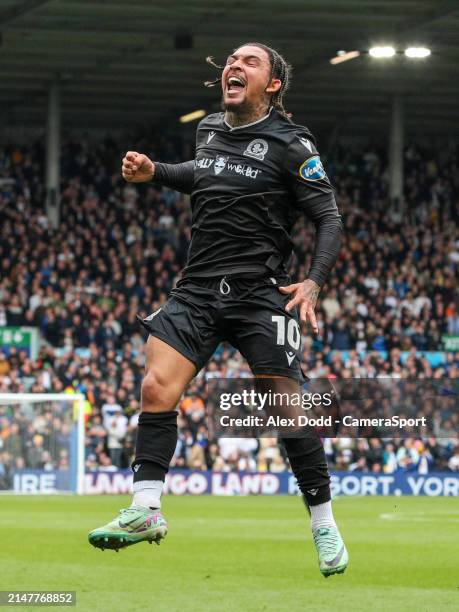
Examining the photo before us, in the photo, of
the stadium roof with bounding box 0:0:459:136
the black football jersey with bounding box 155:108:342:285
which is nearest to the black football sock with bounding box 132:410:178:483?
the black football jersey with bounding box 155:108:342:285

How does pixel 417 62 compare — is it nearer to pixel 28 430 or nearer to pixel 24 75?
pixel 24 75

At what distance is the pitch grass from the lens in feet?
25.4

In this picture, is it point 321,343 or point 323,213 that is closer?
point 323,213

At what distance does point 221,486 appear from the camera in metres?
27.2

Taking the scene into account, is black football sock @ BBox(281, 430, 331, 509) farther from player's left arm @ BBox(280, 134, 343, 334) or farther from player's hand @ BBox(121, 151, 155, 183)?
player's hand @ BBox(121, 151, 155, 183)

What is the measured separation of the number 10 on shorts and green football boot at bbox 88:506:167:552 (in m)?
1.00

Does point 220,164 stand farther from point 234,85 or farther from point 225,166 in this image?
point 234,85

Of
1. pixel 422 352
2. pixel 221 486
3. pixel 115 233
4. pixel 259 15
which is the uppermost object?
pixel 259 15

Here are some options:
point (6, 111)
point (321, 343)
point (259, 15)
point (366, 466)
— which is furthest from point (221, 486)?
point (6, 111)

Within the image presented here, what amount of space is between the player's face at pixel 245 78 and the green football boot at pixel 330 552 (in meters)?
2.05

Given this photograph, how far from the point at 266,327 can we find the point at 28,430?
1999 cm

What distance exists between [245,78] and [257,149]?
0.34 meters

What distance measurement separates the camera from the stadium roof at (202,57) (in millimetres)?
31375

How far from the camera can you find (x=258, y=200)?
6895 mm
